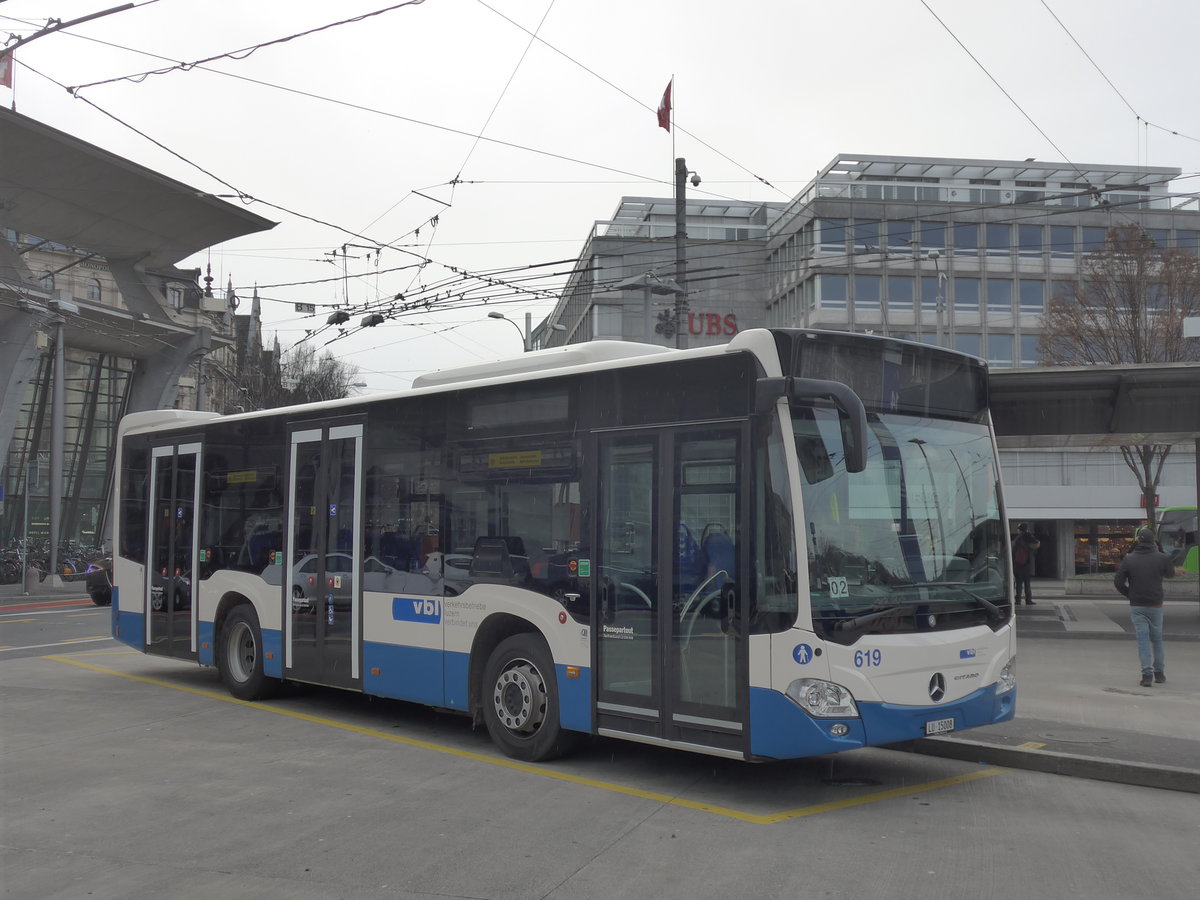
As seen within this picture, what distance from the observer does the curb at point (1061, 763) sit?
313 inches

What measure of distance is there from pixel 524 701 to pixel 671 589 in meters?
1.79

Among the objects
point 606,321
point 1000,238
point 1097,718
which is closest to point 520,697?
point 1097,718

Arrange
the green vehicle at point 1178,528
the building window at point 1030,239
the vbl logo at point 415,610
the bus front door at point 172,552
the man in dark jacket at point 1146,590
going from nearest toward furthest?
the vbl logo at point 415,610 < the man in dark jacket at point 1146,590 < the bus front door at point 172,552 < the green vehicle at point 1178,528 < the building window at point 1030,239

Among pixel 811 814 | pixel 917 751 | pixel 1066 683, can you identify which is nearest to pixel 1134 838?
pixel 811 814

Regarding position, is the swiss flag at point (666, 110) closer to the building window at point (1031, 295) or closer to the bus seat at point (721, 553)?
the bus seat at point (721, 553)

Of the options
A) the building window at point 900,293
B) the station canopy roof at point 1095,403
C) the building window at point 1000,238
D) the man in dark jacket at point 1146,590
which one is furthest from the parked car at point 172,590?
the building window at point 1000,238

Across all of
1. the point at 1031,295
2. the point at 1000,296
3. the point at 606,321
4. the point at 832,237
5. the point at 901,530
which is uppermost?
the point at 832,237

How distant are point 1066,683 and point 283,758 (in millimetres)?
8473

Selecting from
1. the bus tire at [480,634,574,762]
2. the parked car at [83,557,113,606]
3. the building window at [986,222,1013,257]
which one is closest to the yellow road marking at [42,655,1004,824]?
the bus tire at [480,634,574,762]

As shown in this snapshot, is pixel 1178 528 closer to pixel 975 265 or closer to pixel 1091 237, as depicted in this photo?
pixel 975 265

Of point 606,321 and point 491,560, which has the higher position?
point 606,321

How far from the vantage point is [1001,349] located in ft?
179

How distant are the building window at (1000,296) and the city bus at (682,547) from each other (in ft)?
158

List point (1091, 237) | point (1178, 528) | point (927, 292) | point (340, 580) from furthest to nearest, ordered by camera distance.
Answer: point (1091, 237), point (927, 292), point (1178, 528), point (340, 580)
